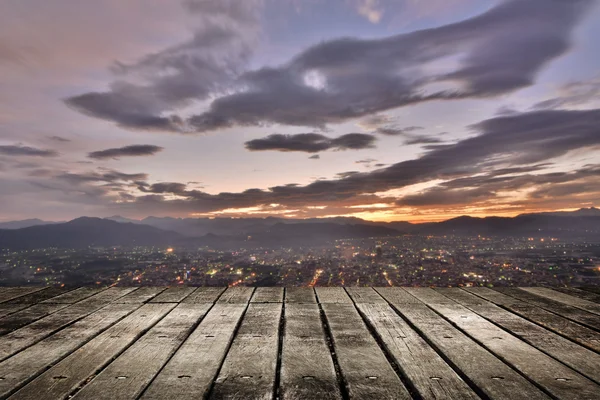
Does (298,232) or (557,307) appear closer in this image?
(557,307)

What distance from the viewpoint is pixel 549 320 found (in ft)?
11.5

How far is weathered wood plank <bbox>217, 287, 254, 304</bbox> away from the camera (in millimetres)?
4293

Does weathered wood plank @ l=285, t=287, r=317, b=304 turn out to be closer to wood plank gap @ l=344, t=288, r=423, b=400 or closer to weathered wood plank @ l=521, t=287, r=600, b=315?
wood plank gap @ l=344, t=288, r=423, b=400

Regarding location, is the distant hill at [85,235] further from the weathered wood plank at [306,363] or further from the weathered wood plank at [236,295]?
the weathered wood plank at [306,363]

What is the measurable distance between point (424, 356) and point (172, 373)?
70.1 inches

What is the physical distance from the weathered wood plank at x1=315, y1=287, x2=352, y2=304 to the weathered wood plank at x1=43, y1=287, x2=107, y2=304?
3.27 meters

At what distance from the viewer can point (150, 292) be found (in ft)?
16.0

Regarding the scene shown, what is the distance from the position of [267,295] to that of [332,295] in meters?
0.93

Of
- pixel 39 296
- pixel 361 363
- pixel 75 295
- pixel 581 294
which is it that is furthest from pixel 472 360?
pixel 39 296

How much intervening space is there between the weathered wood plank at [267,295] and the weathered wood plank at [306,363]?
0.91m

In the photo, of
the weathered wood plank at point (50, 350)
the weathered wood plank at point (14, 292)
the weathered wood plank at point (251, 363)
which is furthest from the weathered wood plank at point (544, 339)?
the weathered wood plank at point (14, 292)

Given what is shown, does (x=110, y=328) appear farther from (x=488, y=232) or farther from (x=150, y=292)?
(x=488, y=232)

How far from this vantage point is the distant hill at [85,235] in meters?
125

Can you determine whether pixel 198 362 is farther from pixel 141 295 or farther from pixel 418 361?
pixel 141 295
